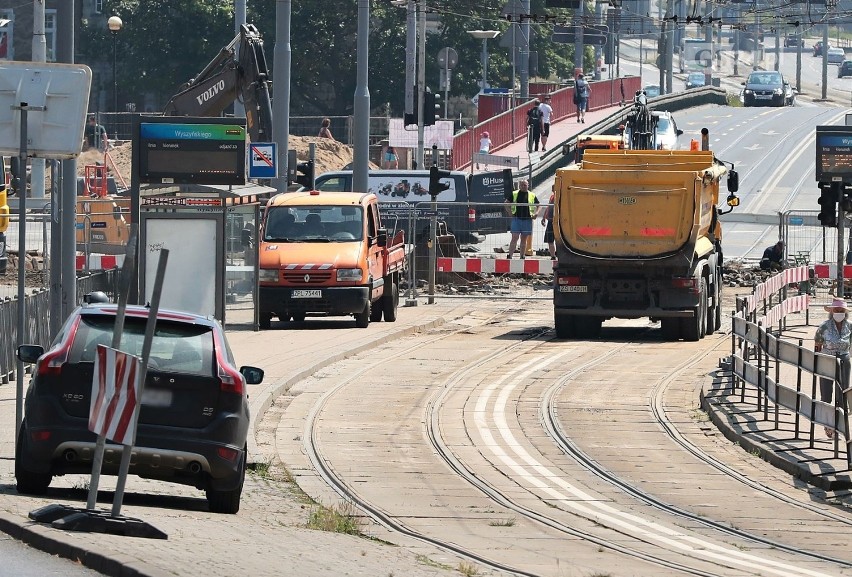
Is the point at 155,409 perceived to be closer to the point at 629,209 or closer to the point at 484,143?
the point at 629,209

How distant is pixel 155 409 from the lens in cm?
1231

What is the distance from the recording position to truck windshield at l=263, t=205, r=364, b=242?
28438 mm

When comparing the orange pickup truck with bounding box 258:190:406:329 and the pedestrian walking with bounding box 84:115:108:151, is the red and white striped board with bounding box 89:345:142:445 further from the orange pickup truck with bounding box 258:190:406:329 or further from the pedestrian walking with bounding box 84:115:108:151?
the pedestrian walking with bounding box 84:115:108:151

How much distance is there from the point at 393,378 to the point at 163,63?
203ft

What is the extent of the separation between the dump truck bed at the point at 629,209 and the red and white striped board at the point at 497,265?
7.09m

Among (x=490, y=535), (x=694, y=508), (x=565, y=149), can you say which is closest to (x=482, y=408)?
(x=694, y=508)

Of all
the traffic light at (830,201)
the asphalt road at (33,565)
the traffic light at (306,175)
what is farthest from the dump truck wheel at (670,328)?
the asphalt road at (33,565)

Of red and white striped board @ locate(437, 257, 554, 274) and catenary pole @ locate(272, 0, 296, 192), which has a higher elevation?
catenary pole @ locate(272, 0, 296, 192)

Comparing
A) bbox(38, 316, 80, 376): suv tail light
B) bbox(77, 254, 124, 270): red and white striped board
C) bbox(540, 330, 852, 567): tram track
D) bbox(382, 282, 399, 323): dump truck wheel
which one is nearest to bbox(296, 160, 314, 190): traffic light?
bbox(77, 254, 124, 270): red and white striped board

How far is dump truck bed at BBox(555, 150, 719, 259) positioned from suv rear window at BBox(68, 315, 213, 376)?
614 inches

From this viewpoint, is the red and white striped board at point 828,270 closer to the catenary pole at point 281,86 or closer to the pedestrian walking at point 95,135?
the catenary pole at point 281,86

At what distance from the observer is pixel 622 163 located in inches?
1110

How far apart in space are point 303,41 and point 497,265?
48.3m

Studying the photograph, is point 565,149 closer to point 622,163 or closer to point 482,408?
point 622,163
